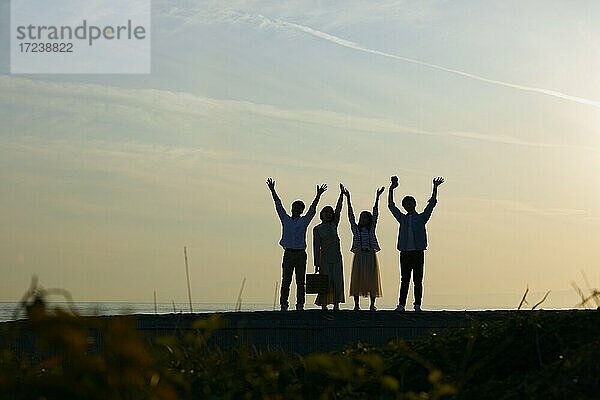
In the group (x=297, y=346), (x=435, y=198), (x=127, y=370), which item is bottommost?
(x=297, y=346)

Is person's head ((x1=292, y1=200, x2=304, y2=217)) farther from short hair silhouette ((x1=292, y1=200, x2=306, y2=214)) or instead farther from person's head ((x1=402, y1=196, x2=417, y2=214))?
person's head ((x1=402, y1=196, x2=417, y2=214))

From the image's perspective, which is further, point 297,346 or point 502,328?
point 297,346

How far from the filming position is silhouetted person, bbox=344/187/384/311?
1955 cm

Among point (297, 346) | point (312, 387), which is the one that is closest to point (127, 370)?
point (312, 387)

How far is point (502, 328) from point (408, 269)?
10.6 meters

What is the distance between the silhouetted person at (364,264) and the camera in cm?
1955

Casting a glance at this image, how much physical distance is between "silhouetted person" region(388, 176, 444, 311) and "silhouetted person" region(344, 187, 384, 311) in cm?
85

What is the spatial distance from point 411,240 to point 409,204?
71 cm

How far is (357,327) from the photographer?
1437cm

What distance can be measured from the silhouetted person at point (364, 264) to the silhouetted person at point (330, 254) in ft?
1.19

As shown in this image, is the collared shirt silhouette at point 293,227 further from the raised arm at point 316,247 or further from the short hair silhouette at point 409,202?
the short hair silhouette at point 409,202

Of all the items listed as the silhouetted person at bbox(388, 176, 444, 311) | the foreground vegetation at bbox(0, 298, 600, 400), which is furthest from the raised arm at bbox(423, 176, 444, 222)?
the foreground vegetation at bbox(0, 298, 600, 400)

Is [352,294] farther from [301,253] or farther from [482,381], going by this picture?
[482,381]

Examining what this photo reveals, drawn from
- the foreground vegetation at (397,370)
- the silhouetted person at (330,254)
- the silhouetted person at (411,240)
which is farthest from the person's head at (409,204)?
the foreground vegetation at (397,370)
